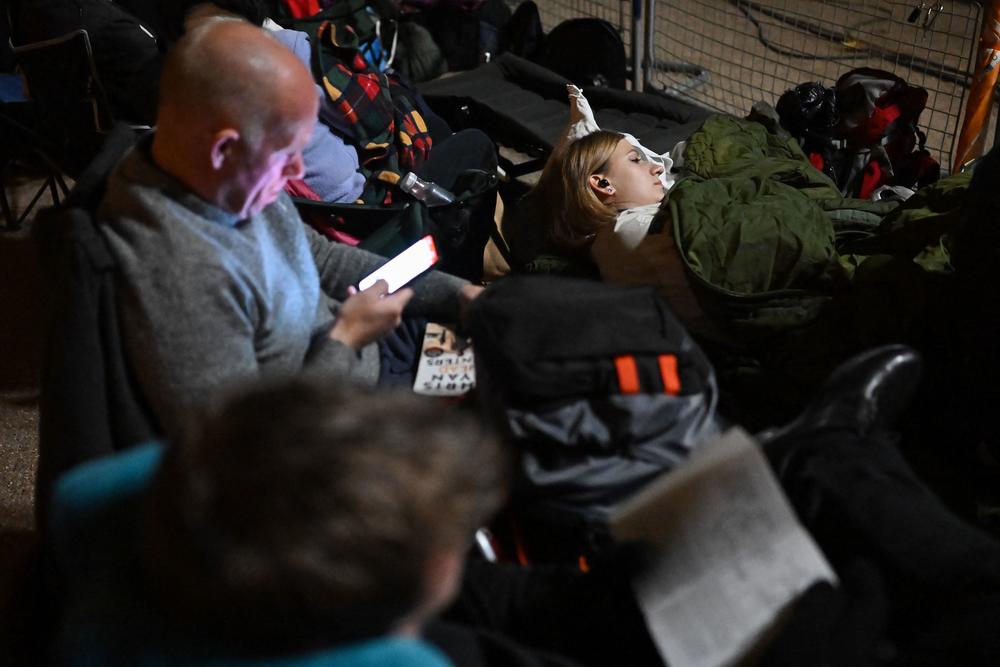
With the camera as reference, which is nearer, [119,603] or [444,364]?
[119,603]

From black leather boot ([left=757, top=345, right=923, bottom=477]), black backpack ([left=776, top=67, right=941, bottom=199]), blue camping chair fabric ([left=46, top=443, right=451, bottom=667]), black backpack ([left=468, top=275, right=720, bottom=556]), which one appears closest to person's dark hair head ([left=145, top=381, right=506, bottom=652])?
blue camping chair fabric ([left=46, top=443, right=451, bottom=667])

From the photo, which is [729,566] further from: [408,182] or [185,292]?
[408,182]

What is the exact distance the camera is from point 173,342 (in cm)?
117

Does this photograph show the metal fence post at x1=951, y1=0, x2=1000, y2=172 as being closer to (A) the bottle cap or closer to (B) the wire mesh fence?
(B) the wire mesh fence

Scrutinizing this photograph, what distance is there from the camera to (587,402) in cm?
125

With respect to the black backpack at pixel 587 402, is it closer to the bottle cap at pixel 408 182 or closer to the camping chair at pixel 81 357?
the camping chair at pixel 81 357

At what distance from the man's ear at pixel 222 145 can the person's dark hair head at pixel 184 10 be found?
998 millimetres

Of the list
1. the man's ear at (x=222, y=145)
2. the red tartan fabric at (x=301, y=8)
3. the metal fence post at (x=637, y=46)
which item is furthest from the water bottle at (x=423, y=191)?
the metal fence post at (x=637, y=46)

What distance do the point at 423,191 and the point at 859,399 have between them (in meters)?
1.35

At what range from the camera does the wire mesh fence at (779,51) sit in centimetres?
339

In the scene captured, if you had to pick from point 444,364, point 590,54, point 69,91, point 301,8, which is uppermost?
point 301,8

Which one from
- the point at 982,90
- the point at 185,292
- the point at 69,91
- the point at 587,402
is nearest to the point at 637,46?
the point at 982,90

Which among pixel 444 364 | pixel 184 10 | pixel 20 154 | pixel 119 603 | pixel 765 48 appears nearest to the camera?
pixel 119 603

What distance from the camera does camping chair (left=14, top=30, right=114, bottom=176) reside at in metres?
2.21
